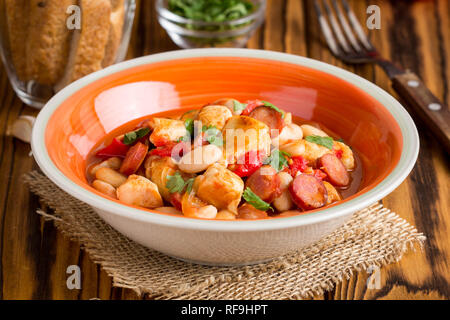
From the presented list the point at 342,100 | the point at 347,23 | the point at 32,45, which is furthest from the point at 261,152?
the point at 347,23

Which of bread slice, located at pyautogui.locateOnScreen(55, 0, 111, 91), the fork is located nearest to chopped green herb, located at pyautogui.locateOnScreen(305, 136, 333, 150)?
the fork

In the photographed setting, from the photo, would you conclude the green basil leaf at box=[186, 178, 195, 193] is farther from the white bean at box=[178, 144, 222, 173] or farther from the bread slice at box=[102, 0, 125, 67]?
the bread slice at box=[102, 0, 125, 67]

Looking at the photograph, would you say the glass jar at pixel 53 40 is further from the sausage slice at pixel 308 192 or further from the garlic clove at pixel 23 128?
the sausage slice at pixel 308 192

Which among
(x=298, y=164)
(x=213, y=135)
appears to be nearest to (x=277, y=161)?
(x=298, y=164)

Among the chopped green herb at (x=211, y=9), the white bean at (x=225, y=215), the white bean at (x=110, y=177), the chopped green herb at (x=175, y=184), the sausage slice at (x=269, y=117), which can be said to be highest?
the sausage slice at (x=269, y=117)

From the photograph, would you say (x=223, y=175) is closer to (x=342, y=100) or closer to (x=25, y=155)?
(x=342, y=100)

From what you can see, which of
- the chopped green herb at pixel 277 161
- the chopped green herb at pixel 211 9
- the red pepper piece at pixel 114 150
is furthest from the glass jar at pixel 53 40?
the chopped green herb at pixel 277 161
